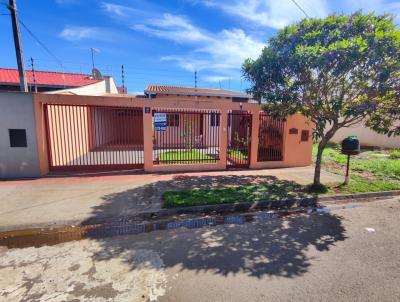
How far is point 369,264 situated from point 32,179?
30.0 feet

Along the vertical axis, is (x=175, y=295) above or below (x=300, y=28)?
below

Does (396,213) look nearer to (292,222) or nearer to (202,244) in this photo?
(292,222)

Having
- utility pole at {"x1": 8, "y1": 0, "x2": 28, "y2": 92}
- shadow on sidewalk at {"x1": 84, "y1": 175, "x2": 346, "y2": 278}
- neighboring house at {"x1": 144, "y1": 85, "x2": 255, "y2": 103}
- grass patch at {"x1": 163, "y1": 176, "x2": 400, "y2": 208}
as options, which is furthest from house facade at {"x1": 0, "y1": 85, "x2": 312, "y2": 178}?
neighboring house at {"x1": 144, "y1": 85, "x2": 255, "y2": 103}

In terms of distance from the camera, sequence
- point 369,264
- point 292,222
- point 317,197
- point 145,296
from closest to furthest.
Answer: point 145,296 < point 369,264 < point 292,222 < point 317,197

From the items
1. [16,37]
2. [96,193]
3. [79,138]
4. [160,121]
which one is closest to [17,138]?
[79,138]

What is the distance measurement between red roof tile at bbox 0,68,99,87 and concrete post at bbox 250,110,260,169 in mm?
15172

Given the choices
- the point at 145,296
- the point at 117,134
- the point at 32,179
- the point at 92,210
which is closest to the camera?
the point at 145,296

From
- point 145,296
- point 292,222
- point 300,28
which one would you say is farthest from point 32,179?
point 300,28

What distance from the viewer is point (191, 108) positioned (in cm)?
950

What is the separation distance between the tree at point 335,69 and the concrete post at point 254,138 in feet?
7.72

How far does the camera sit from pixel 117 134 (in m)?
15.5

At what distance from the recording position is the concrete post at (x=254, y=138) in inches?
380

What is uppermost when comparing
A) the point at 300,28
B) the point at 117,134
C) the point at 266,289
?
the point at 300,28

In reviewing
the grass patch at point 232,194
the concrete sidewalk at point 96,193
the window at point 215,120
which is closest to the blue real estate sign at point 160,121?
the concrete sidewalk at point 96,193
